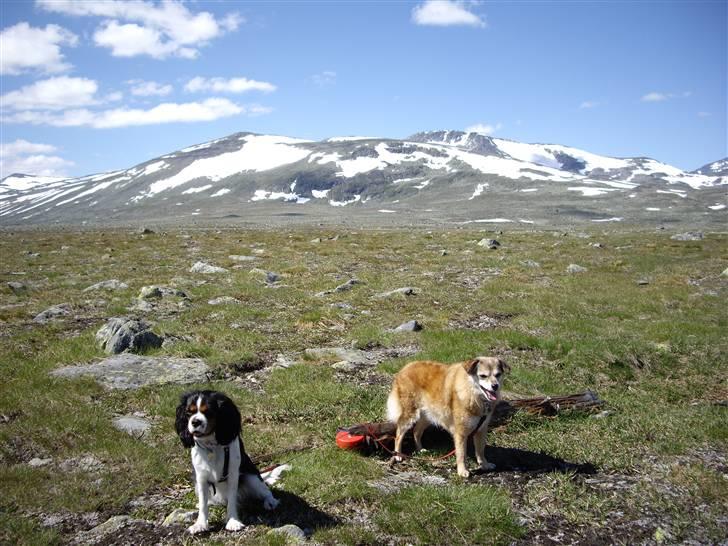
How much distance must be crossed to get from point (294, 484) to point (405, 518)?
176 centimetres

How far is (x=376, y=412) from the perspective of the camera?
33.4 ft

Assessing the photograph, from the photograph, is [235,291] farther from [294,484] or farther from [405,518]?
[405,518]

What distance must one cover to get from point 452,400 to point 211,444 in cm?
384

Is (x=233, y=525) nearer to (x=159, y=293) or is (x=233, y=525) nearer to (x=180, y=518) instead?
(x=180, y=518)

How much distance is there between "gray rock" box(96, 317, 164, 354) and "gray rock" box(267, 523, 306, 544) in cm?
815

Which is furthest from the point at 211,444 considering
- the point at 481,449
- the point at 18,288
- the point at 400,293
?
the point at 18,288

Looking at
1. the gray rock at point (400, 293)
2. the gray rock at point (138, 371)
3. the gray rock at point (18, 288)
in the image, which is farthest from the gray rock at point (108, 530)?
the gray rock at point (18, 288)

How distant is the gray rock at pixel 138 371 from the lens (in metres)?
11.1

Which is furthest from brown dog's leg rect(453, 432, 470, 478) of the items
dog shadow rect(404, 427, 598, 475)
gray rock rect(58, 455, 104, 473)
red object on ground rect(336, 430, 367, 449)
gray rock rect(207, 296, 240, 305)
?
gray rock rect(207, 296, 240, 305)

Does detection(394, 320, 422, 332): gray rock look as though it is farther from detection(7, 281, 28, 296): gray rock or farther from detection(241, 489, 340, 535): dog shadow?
detection(7, 281, 28, 296): gray rock

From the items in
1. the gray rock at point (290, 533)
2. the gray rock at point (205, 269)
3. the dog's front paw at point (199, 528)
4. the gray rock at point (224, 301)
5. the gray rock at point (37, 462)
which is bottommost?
the gray rock at point (290, 533)

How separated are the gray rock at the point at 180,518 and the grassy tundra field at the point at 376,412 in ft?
0.52

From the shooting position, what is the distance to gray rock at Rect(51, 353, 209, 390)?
11.1 metres

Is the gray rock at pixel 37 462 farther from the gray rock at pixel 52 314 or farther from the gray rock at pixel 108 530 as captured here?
the gray rock at pixel 52 314
